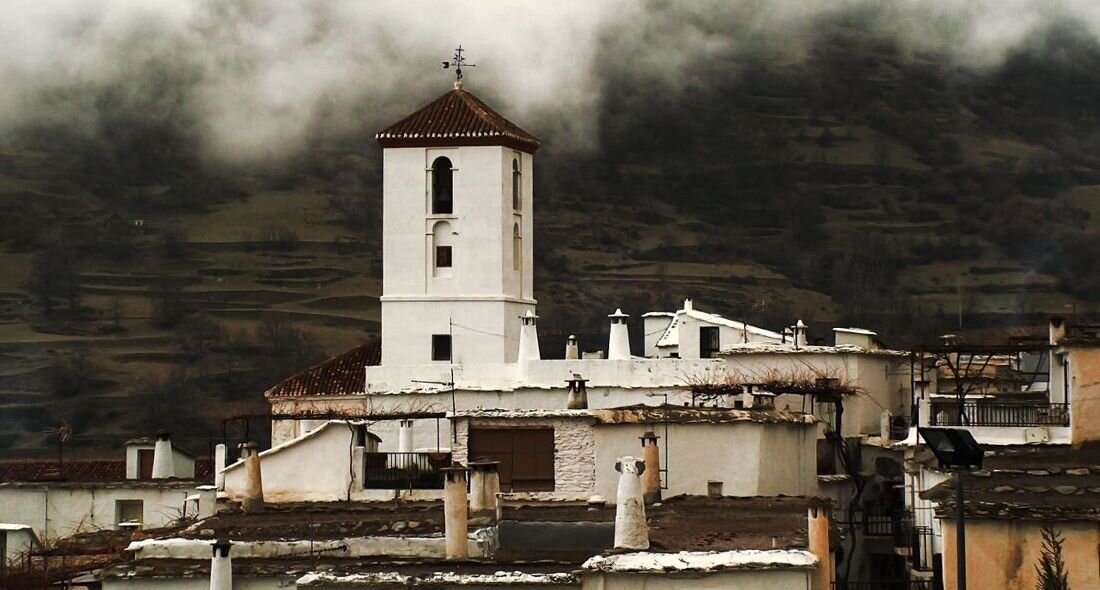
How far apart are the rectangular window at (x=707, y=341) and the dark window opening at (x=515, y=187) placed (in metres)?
6.09

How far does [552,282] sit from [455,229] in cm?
5551

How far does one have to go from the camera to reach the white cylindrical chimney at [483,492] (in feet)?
124

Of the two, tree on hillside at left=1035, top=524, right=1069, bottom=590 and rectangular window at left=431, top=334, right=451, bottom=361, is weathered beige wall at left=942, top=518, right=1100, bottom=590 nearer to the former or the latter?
tree on hillside at left=1035, top=524, right=1069, bottom=590

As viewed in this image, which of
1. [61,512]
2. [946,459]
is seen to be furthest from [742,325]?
[946,459]

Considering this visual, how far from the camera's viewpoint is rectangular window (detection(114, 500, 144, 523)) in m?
60.5

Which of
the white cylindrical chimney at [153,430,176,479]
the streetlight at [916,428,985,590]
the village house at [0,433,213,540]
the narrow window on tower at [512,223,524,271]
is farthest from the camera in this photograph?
the narrow window on tower at [512,223,524,271]

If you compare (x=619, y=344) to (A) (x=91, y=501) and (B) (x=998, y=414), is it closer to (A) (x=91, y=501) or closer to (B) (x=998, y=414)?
(A) (x=91, y=501)

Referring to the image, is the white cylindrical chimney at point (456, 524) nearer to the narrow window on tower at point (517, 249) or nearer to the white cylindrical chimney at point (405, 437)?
the white cylindrical chimney at point (405, 437)

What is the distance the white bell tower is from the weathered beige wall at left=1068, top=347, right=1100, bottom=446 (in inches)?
1317

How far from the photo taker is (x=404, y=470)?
44.9m

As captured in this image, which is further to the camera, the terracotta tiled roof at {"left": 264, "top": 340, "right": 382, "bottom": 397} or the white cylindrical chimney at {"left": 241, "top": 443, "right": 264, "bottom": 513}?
the terracotta tiled roof at {"left": 264, "top": 340, "right": 382, "bottom": 397}

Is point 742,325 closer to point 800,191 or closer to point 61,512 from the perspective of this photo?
point 61,512

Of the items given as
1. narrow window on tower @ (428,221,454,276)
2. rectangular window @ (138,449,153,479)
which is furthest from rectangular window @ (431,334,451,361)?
rectangular window @ (138,449,153,479)

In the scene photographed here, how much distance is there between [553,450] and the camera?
1759 inches
